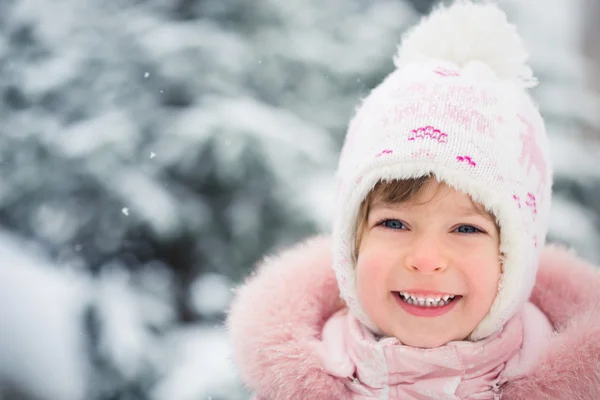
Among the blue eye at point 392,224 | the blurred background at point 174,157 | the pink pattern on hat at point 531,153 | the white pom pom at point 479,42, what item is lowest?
the blurred background at point 174,157

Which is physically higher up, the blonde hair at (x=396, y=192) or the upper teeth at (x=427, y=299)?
the blonde hair at (x=396, y=192)

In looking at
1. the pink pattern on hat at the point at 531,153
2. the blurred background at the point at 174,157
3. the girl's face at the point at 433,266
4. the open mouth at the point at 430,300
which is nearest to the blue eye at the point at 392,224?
the girl's face at the point at 433,266

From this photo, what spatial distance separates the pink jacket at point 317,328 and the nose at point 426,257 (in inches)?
8.6

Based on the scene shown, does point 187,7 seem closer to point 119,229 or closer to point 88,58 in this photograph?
point 88,58

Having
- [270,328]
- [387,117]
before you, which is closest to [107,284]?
[270,328]

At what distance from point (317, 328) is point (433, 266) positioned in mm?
290

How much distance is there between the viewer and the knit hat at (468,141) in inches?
36.0

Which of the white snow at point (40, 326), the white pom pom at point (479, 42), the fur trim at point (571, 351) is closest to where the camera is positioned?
the fur trim at point (571, 351)

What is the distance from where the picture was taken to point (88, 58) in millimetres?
1608

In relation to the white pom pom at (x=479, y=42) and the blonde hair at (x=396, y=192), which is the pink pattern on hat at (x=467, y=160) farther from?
the white pom pom at (x=479, y=42)

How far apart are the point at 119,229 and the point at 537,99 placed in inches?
46.1

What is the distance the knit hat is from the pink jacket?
9cm

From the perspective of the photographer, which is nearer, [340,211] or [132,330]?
[340,211]

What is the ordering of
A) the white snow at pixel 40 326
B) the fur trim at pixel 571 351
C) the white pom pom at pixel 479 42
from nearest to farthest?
1. the fur trim at pixel 571 351
2. the white pom pom at pixel 479 42
3. the white snow at pixel 40 326
